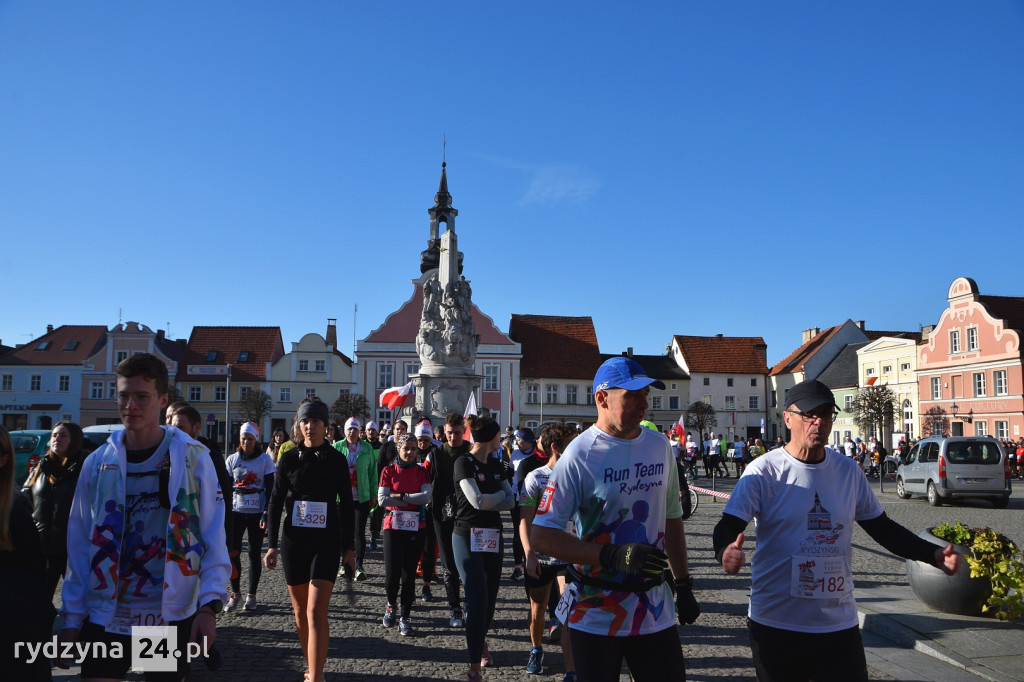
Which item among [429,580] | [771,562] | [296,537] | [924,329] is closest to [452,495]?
[296,537]

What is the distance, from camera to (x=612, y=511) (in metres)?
3.49

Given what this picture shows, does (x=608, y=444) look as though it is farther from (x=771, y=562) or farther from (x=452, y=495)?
(x=452, y=495)

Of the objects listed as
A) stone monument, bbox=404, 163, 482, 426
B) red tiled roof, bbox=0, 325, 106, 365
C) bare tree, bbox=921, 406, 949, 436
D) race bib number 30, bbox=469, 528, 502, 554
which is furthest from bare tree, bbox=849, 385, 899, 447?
red tiled roof, bbox=0, 325, 106, 365

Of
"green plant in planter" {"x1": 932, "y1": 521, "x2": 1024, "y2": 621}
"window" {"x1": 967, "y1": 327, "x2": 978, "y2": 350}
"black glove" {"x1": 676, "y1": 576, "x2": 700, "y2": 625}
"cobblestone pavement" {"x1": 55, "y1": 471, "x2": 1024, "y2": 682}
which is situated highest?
"window" {"x1": 967, "y1": 327, "x2": 978, "y2": 350}

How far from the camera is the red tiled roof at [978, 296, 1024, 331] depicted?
150ft

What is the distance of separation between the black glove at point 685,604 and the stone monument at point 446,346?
2236cm

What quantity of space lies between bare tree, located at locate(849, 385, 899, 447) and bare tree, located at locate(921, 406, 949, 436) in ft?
6.18

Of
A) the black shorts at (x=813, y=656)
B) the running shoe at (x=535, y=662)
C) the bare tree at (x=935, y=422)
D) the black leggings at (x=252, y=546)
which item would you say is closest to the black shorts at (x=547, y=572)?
the running shoe at (x=535, y=662)

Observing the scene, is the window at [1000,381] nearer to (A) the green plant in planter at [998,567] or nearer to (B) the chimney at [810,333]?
(B) the chimney at [810,333]

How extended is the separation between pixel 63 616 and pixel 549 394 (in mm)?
62706

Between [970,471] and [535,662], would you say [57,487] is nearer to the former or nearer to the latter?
[535,662]

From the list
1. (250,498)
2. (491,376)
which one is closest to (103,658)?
(250,498)

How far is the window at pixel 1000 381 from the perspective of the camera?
146ft

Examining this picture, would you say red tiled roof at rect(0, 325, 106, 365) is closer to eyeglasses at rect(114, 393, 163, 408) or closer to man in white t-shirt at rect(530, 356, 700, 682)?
eyeglasses at rect(114, 393, 163, 408)
